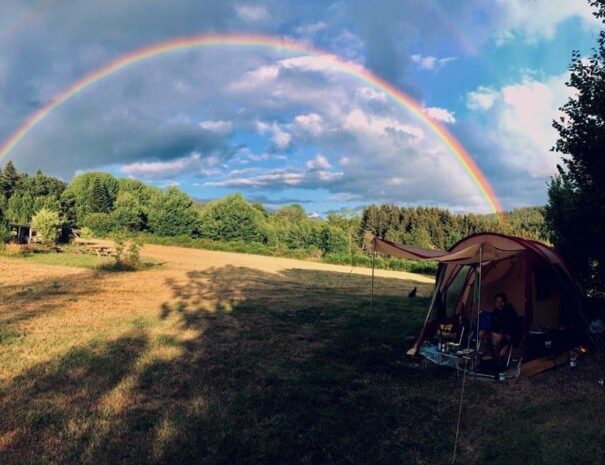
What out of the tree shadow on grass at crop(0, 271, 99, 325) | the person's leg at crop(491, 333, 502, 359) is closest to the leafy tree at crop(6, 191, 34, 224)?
the tree shadow on grass at crop(0, 271, 99, 325)

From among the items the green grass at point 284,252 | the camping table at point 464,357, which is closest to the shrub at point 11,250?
the green grass at point 284,252

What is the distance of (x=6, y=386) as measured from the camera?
7082 mm

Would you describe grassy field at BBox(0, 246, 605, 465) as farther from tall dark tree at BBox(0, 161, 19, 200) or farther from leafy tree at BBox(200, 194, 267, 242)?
tall dark tree at BBox(0, 161, 19, 200)

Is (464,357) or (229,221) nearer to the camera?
(464,357)

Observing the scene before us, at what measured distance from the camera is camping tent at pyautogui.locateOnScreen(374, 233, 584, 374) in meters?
9.01

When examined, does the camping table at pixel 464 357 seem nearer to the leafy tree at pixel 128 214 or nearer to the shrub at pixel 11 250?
the shrub at pixel 11 250

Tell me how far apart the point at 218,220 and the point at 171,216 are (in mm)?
6911

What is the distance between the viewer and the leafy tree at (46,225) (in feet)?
107

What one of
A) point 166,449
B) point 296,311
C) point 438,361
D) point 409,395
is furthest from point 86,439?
point 296,311

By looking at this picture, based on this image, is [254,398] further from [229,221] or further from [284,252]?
[229,221]

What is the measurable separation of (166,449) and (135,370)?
3.04 m

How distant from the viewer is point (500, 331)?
29.9ft

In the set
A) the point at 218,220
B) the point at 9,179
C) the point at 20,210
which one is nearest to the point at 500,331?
the point at 20,210

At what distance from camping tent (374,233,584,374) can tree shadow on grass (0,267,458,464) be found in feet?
5.09
